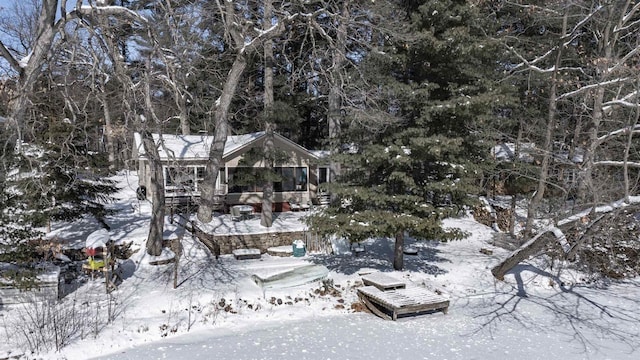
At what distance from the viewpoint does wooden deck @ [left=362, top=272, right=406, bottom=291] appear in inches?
386

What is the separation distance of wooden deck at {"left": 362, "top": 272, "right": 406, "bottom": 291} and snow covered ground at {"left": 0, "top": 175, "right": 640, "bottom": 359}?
0.43 meters

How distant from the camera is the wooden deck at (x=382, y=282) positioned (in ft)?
32.2

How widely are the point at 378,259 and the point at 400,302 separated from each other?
4.39 m

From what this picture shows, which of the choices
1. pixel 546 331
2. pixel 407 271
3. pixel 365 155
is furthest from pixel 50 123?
pixel 546 331

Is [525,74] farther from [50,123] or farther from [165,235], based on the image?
[50,123]

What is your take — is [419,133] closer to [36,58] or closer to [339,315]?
[339,315]

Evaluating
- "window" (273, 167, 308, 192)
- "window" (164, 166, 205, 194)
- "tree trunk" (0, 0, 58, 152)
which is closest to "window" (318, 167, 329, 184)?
"window" (273, 167, 308, 192)

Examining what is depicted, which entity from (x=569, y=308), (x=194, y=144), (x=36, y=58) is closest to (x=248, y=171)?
(x=194, y=144)

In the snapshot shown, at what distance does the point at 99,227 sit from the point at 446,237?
11.3 meters

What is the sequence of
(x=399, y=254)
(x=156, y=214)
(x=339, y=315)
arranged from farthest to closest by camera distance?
(x=156, y=214) < (x=399, y=254) < (x=339, y=315)

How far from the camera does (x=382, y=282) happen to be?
1002 centimetres

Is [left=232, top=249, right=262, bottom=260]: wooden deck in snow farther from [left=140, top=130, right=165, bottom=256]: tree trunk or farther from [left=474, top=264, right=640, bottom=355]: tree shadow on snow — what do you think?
[left=474, top=264, right=640, bottom=355]: tree shadow on snow

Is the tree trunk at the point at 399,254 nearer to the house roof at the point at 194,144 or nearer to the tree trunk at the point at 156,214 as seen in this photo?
the tree trunk at the point at 156,214

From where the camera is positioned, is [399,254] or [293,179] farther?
[293,179]
